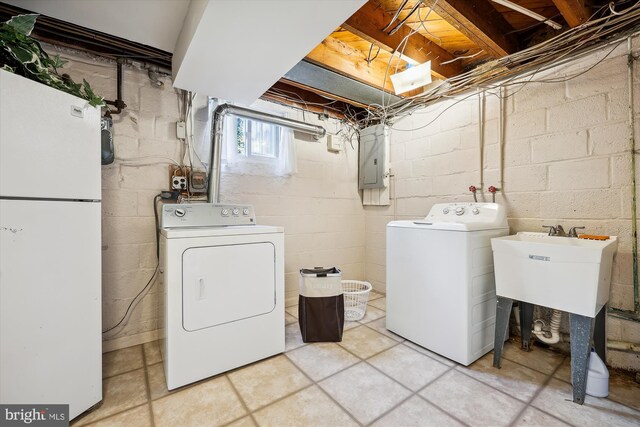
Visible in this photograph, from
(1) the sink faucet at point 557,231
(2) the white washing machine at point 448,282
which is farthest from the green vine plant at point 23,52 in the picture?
(1) the sink faucet at point 557,231

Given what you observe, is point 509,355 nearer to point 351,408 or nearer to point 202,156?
point 351,408

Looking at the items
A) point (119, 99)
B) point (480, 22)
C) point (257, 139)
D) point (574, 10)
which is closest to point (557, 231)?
point (574, 10)

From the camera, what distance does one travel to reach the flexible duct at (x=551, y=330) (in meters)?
1.75

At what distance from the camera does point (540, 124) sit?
194 centimetres

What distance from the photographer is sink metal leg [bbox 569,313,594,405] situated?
135 centimetres

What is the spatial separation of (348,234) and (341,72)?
173cm

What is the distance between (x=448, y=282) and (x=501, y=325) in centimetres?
39

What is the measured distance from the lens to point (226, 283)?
5.19 feet

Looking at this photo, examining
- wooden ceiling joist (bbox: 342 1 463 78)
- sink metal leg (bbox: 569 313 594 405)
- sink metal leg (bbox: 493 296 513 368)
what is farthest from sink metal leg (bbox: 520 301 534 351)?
wooden ceiling joist (bbox: 342 1 463 78)

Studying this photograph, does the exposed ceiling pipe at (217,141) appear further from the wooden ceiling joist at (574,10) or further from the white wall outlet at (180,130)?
the wooden ceiling joist at (574,10)

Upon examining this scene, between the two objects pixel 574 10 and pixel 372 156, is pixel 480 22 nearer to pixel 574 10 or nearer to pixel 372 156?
pixel 574 10

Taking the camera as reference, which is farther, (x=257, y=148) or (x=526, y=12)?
(x=257, y=148)

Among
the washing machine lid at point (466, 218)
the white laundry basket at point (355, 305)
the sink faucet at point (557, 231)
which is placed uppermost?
the washing machine lid at point (466, 218)

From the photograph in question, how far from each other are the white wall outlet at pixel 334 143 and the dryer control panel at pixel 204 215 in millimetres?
1412
